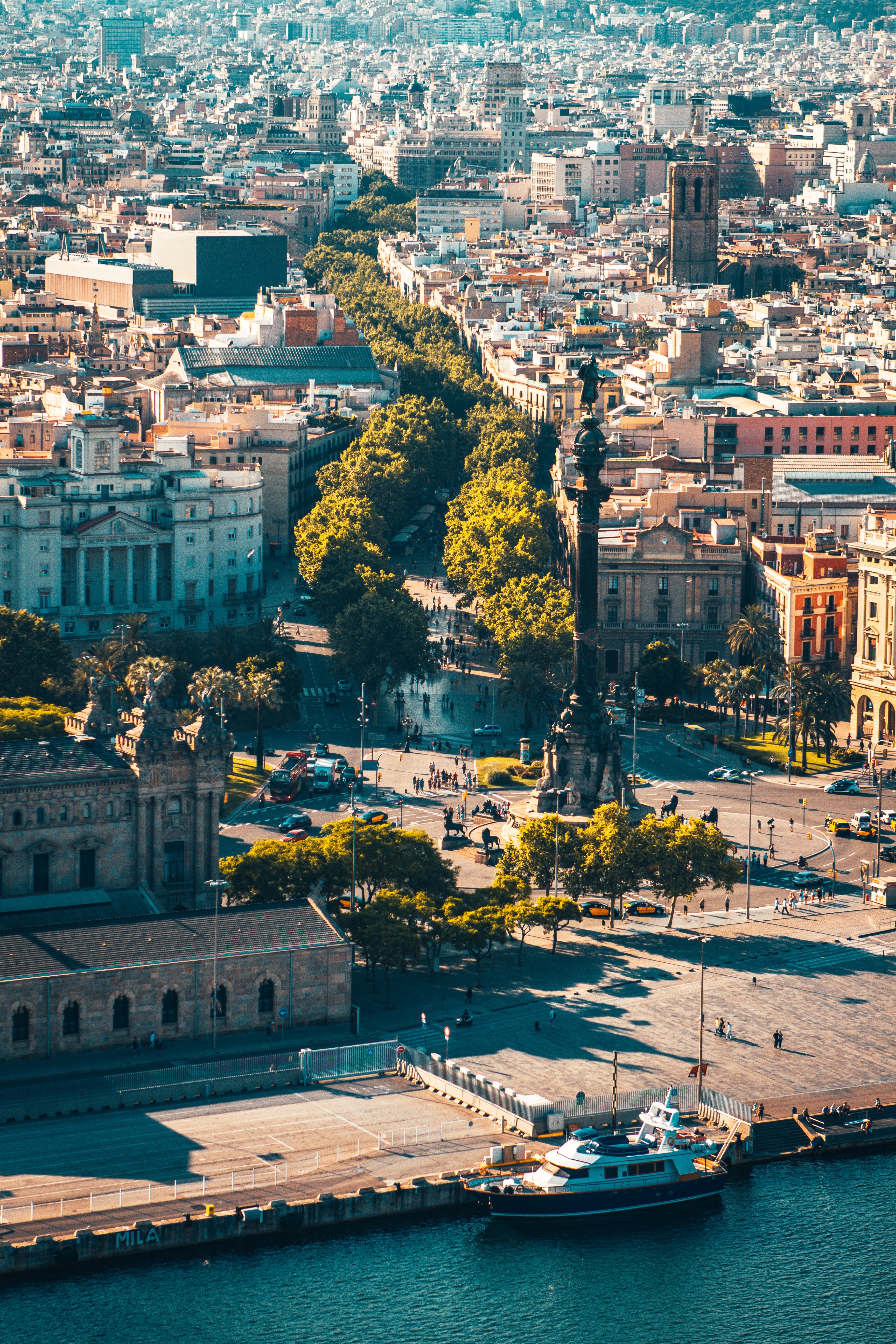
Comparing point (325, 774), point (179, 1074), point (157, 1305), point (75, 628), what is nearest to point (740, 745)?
point (325, 774)

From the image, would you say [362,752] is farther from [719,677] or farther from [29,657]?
[719,677]

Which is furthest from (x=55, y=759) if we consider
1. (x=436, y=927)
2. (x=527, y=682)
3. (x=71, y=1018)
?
(x=527, y=682)

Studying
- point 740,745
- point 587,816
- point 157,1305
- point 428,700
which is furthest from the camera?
point 428,700

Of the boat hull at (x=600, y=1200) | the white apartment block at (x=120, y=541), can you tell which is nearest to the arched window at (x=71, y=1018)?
the boat hull at (x=600, y=1200)

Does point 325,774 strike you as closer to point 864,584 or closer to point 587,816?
point 587,816

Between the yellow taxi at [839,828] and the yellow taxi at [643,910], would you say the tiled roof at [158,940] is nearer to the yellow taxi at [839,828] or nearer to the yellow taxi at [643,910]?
the yellow taxi at [643,910]

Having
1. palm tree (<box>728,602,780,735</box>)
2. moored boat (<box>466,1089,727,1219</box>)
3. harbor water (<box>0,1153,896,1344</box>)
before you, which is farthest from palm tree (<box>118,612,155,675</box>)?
harbor water (<box>0,1153,896,1344</box>)
